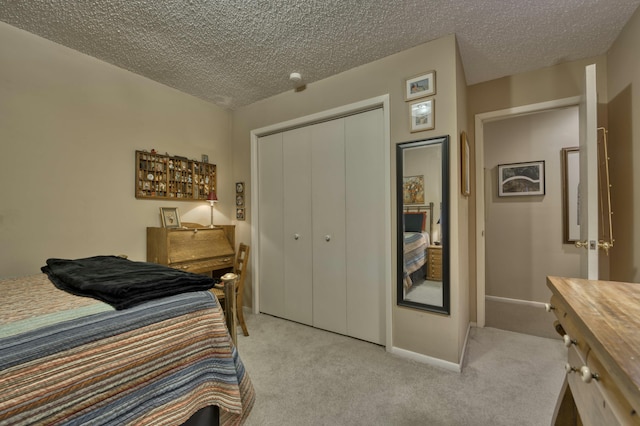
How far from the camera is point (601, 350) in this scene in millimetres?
611

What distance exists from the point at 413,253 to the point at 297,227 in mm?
1253

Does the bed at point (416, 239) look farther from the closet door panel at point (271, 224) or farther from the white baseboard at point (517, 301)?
the white baseboard at point (517, 301)

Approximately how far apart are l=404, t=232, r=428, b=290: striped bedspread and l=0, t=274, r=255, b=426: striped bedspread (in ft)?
4.94

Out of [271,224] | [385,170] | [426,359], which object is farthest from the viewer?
[271,224]

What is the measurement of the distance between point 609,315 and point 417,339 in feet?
5.32

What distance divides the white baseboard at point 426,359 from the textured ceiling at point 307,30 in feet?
8.21

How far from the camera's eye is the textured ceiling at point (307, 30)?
1.78m

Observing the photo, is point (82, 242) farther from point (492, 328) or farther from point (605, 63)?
point (605, 63)

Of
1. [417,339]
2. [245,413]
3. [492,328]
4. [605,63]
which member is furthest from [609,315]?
[605,63]

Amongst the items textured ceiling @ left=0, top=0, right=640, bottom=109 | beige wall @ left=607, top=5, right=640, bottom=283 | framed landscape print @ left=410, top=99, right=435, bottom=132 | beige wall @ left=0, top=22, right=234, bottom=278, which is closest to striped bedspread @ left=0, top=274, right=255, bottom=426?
beige wall @ left=0, top=22, right=234, bottom=278

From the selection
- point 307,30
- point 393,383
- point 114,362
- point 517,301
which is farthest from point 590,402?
point 517,301

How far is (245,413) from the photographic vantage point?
122 cm

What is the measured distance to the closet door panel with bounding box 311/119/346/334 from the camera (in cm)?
267

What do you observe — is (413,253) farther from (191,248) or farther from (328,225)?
(191,248)
